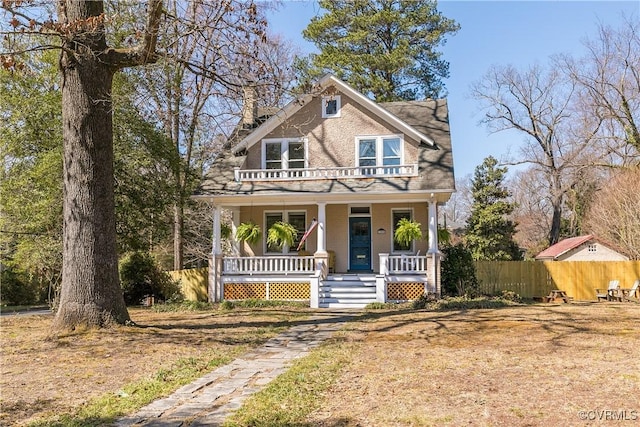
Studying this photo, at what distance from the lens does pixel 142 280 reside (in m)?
20.4

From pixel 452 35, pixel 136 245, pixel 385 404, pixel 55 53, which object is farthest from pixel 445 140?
pixel 452 35

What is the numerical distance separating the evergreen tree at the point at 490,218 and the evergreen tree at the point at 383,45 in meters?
7.30

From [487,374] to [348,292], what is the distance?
10.1 m

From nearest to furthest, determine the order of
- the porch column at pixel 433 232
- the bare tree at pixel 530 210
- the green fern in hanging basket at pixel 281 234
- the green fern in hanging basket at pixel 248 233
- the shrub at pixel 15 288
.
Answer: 1. the porch column at pixel 433 232
2. the green fern in hanging basket at pixel 281 234
3. the green fern in hanging basket at pixel 248 233
4. the shrub at pixel 15 288
5. the bare tree at pixel 530 210

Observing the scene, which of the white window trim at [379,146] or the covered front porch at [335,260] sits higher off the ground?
the white window trim at [379,146]

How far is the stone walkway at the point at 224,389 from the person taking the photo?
530cm

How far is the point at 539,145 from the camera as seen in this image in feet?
123

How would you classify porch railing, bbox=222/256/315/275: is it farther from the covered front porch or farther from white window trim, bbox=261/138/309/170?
white window trim, bbox=261/138/309/170

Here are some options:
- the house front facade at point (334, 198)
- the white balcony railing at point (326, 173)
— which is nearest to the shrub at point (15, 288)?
the house front facade at point (334, 198)

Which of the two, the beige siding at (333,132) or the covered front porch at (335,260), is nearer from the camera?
the covered front porch at (335,260)

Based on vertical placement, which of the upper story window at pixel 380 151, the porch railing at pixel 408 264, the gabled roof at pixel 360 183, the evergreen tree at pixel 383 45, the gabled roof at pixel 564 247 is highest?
the evergreen tree at pixel 383 45

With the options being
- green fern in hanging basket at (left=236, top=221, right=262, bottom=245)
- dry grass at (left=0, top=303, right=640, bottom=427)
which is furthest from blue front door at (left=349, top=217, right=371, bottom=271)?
dry grass at (left=0, top=303, right=640, bottom=427)

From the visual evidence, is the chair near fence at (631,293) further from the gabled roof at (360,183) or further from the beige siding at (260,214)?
the beige siding at (260,214)

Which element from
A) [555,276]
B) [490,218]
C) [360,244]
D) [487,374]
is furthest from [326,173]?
[490,218]
